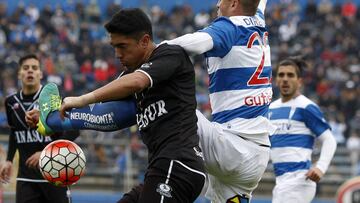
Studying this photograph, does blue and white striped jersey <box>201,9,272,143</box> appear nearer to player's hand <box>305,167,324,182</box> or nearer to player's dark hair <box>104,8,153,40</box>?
player's dark hair <box>104,8,153,40</box>

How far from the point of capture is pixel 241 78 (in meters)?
6.91

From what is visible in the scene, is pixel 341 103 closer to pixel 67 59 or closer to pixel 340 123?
pixel 340 123

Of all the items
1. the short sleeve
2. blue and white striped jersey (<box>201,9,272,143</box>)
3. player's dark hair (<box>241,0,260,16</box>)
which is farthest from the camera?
player's dark hair (<box>241,0,260,16</box>)

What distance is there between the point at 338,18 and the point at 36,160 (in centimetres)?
2244

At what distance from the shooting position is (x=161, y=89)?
624cm

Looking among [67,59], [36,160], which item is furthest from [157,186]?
[67,59]

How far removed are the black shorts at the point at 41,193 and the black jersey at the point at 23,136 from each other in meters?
0.10

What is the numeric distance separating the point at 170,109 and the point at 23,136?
12.9 feet

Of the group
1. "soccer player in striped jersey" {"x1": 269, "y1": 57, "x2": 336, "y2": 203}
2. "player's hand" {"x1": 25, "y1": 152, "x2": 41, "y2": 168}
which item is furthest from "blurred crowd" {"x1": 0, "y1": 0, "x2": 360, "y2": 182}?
"player's hand" {"x1": 25, "y1": 152, "x2": 41, "y2": 168}

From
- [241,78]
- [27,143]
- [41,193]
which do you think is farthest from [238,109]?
[27,143]

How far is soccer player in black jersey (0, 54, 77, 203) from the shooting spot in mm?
9445

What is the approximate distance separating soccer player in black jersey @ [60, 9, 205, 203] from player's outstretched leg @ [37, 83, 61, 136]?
606 millimetres

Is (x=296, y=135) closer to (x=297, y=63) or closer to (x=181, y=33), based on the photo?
(x=297, y=63)

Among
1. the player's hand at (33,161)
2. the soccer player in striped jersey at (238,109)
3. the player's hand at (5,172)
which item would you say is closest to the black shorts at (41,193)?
the player's hand at (5,172)
